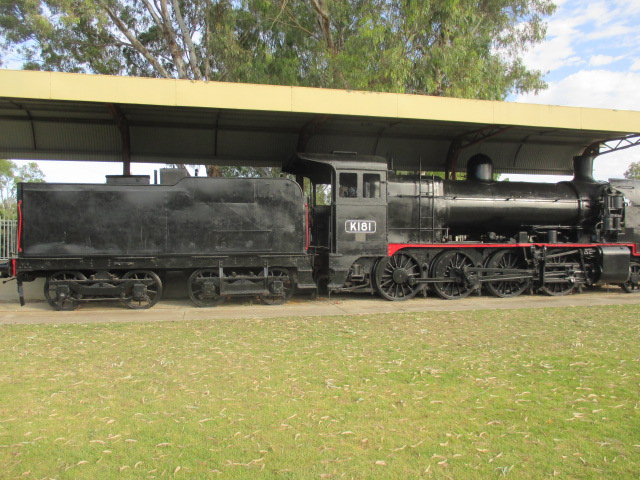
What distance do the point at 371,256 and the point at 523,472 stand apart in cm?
702

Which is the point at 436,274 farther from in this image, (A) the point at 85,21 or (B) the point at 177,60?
(A) the point at 85,21

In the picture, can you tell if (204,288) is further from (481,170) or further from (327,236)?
(481,170)

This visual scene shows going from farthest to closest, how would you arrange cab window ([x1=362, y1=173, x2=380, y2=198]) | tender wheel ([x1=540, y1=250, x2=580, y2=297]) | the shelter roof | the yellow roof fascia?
tender wheel ([x1=540, y1=250, x2=580, y2=297])
cab window ([x1=362, y1=173, x2=380, y2=198])
the shelter roof
the yellow roof fascia

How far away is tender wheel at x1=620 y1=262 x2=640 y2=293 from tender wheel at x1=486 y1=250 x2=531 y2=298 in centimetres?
272

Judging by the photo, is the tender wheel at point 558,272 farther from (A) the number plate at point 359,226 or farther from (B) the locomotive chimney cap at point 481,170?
(A) the number plate at point 359,226

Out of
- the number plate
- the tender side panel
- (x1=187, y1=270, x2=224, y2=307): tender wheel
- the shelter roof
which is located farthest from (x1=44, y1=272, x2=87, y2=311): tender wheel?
the number plate

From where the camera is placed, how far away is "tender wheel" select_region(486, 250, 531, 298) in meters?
11.0

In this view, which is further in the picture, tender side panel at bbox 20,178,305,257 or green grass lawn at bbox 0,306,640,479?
tender side panel at bbox 20,178,305,257

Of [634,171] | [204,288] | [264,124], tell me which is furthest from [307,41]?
[634,171]

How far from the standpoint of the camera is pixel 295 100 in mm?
9852

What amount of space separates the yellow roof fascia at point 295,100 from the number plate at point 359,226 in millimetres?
2286

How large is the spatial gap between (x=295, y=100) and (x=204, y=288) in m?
4.20

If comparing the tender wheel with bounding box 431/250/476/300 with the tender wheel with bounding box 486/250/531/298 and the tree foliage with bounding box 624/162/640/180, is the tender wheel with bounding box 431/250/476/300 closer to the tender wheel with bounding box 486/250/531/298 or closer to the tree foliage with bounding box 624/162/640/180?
the tender wheel with bounding box 486/250/531/298

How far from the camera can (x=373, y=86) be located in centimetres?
1669
